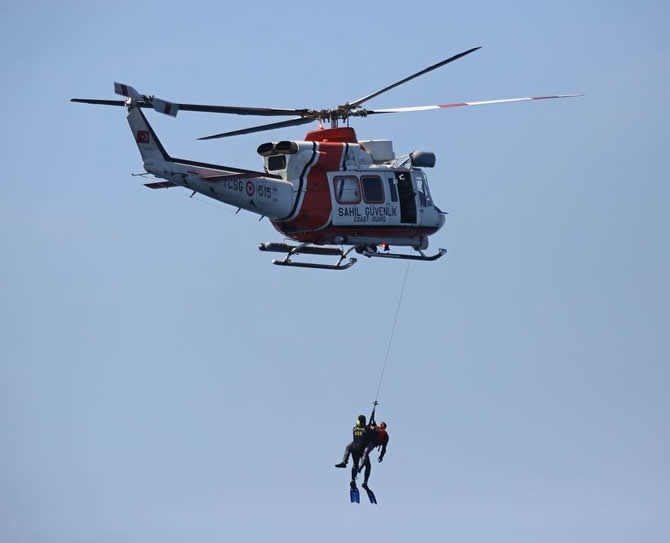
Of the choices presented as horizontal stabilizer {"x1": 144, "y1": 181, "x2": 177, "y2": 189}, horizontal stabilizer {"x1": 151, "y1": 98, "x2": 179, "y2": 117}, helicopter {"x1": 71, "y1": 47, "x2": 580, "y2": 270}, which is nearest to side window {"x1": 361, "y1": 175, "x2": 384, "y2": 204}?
helicopter {"x1": 71, "y1": 47, "x2": 580, "y2": 270}

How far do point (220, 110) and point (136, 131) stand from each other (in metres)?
2.00

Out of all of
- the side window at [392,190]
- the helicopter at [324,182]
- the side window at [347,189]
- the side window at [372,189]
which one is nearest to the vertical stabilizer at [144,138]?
the helicopter at [324,182]

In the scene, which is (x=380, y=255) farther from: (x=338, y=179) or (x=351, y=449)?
(x=351, y=449)

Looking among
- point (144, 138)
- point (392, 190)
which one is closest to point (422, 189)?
point (392, 190)

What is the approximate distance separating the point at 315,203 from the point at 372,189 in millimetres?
1741

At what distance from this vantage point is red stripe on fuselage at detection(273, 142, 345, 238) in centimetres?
3941

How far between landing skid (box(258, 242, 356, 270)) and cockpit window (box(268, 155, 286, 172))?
5.55 feet

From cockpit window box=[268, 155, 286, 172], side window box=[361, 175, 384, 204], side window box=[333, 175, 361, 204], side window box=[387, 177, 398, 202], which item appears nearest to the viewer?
cockpit window box=[268, 155, 286, 172]

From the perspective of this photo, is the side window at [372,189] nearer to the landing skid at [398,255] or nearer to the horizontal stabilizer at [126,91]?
the landing skid at [398,255]

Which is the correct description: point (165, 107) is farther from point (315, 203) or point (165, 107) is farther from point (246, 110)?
point (315, 203)

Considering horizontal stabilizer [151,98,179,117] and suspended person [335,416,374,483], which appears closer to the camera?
horizontal stabilizer [151,98,179,117]

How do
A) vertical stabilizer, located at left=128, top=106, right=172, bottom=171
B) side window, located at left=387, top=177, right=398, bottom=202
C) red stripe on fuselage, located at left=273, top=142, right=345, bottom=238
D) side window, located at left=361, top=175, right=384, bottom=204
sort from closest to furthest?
vertical stabilizer, located at left=128, top=106, right=172, bottom=171
red stripe on fuselage, located at left=273, top=142, right=345, bottom=238
side window, located at left=361, top=175, right=384, bottom=204
side window, located at left=387, top=177, right=398, bottom=202

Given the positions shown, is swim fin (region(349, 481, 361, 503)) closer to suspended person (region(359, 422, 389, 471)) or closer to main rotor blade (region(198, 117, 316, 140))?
suspended person (region(359, 422, 389, 471))

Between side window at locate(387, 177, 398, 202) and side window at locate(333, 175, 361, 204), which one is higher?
side window at locate(387, 177, 398, 202)
